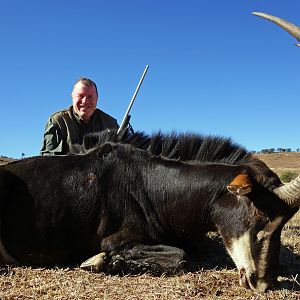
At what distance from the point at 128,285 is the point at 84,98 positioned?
3.60 m

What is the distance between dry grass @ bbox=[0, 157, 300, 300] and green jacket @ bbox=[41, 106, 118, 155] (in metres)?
2.30

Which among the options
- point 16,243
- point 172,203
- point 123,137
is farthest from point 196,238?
point 16,243

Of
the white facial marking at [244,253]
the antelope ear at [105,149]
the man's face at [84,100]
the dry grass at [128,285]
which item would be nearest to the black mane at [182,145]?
the antelope ear at [105,149]

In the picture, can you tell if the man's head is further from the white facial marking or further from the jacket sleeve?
the white facial marking

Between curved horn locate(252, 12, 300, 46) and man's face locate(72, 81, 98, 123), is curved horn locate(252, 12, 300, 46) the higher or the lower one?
the higher one

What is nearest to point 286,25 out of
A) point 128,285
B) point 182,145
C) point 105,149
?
point 182,145

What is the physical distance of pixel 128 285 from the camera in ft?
14.7

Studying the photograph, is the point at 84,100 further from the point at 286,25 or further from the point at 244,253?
the point at 244,253

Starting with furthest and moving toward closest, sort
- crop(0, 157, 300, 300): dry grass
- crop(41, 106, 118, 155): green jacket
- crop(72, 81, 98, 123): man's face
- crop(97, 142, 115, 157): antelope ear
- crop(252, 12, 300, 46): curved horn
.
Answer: crop(72, 81, 98, 123): man's face, crop(41, 106, 118, 155): green jacket, crop(97, 142, 115, 157): antelope ear, crop(252, 12, 300, 46): curved horn, crop(0, 157, 300, 300): dry grass

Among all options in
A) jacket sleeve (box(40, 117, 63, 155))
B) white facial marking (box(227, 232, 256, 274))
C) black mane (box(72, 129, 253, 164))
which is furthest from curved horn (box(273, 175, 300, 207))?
jacket sleeve (box(40, 117, 63, 155))

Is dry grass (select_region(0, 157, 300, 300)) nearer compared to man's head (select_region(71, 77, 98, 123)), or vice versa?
dry grass (select_region(0, 157, 300, 300))

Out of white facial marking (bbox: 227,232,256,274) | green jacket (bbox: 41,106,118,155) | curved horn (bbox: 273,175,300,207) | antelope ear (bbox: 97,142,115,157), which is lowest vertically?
white facial marking (bbox: 227,232,256,274)

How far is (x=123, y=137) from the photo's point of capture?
580 cm

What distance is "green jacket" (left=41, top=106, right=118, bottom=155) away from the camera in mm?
7034
